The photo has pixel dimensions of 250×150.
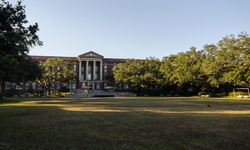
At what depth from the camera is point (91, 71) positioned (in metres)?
96.4

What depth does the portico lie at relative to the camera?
303 ft

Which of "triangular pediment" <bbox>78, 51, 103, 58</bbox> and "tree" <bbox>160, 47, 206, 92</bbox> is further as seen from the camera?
"triangular pediment" <bbox>78, 51, 103, 58</bbox>

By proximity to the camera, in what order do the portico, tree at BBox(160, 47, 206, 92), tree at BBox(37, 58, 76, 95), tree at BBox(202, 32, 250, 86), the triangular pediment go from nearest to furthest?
tree at BBox(202, 32, 250, 86) < tree at BBox(160, 47, 206, 92) < tree at BBox(37, 58, 76, 95) < the triangular pediment < the portico

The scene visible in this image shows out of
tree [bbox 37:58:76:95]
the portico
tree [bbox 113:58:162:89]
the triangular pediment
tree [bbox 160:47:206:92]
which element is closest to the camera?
tree [bbox 160:47:206:92]

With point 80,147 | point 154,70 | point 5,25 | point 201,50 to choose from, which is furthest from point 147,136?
point 154,70

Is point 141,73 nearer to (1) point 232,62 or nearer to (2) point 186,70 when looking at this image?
(2) point 186,70

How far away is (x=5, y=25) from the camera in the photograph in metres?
11.3

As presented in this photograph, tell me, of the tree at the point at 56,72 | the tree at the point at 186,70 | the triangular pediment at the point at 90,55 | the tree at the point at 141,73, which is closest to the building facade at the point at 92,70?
the triangular pediment at the point at 90,55

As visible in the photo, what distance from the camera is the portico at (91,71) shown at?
92500 millimetres

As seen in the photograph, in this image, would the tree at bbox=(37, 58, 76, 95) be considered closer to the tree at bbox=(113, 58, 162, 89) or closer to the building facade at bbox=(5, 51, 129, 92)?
the tree at bbox=(113, 58, 162, 89)

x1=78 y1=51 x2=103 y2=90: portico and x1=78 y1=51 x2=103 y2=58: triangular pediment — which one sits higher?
x1=78 y1=51 x2=103 y2=58: triangular pediment

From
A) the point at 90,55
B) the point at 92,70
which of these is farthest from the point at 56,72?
the point at 92,70

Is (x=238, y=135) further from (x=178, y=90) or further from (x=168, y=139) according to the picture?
(x=178, y=90)

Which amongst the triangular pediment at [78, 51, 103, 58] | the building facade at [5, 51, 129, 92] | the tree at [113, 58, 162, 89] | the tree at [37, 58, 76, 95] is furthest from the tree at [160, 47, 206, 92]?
the triangular pediment at [78, 51, 103, 58]
